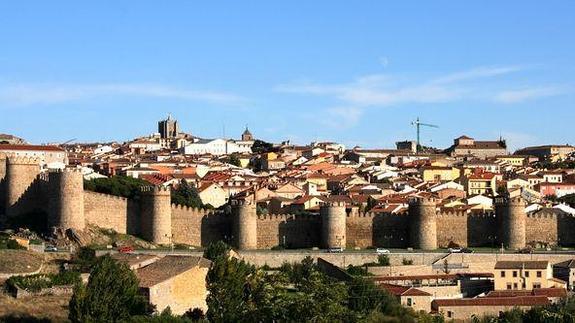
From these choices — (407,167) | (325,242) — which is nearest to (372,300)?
(325,242)

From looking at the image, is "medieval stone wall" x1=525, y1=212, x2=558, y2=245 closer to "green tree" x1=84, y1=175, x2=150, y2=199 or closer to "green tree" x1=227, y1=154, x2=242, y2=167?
"green tree" x1=84, y1=175, x2=150, y2=199

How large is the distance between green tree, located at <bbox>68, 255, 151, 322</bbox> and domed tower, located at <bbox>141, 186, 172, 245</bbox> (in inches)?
557

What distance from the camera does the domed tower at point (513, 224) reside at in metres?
54.4

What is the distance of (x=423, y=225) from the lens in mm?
54469

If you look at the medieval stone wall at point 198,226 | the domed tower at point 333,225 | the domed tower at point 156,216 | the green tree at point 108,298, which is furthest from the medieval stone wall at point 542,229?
the green tree at point 108,298

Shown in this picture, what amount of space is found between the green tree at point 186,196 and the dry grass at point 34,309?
60.9 feet

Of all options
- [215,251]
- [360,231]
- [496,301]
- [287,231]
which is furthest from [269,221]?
[496,301]

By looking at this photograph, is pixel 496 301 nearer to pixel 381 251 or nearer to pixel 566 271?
pixel 566 271

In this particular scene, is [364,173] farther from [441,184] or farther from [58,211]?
[58,211]

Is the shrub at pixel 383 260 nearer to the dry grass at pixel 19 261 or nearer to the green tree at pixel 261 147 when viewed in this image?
the dry grass at pixel 19 261

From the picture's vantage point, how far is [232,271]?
39094mm

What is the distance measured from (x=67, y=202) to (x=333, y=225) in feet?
34.8

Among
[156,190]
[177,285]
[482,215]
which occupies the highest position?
[156,190]

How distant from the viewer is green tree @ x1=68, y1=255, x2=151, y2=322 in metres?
36.3
